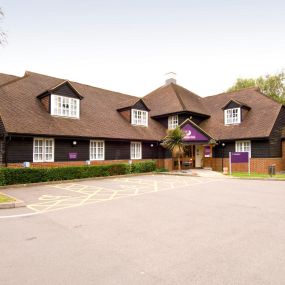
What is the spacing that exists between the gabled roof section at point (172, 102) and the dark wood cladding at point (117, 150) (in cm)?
683

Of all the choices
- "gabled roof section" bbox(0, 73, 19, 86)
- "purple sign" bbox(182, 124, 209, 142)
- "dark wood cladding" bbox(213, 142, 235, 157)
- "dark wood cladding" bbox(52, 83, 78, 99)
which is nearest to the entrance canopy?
"purple sign" bbox(182, 124, 209, 142)

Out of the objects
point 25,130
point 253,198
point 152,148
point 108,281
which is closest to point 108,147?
point 152,148

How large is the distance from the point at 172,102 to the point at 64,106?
41.4ft

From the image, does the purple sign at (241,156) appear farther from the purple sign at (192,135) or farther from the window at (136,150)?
the window at (136,150)

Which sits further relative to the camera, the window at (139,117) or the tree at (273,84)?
the tree at (273,84)

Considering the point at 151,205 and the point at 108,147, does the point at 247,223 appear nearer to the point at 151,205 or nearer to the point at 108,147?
the point at 151,205

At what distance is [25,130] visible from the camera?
1558 cm

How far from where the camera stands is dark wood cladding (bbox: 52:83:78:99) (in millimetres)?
19100

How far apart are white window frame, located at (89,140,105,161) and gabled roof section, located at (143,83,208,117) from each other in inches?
356

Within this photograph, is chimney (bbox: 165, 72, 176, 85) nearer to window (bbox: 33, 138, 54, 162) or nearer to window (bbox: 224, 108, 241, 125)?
window (bbox: 224, 108, 241, 125)

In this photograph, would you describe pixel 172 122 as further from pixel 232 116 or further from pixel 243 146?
pixel 243 146

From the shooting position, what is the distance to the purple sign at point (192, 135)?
22797mm

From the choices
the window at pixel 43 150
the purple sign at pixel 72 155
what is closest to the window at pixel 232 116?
the purple sign at pixel 72 155

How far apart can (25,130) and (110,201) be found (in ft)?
29.5
